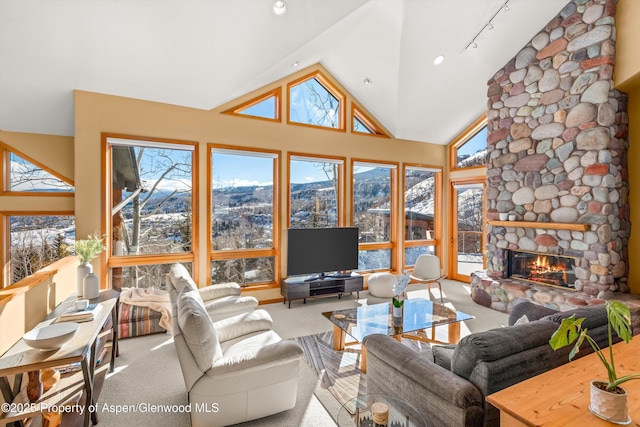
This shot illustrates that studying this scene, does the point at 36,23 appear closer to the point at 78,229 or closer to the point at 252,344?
the point at 78,229

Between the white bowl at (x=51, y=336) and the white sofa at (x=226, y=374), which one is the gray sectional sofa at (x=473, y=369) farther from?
the white bowl at (x=51, y=336)

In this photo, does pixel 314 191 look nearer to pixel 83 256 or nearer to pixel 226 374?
pixel 83 256

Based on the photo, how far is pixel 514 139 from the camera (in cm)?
502

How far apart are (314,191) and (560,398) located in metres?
4.63

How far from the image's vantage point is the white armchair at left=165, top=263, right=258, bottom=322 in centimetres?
293

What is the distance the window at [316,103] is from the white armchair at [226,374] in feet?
13.1

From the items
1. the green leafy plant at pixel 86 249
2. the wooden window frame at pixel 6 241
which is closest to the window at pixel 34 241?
the wooden window frame at pixel 6 241

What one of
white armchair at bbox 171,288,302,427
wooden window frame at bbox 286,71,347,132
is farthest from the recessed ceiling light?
white armchair at bbox 171,288,302,427

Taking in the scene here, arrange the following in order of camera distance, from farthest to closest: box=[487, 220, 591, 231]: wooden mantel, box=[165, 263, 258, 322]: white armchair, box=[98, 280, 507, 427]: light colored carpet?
box=[487, 220, 591, 231]: wooden mantel, box=[165, 263, 258, 322]: white armchair, box=[98, 280, 507, 427]: light colored carpet

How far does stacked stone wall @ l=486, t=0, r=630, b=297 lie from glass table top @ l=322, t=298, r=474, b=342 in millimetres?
2151

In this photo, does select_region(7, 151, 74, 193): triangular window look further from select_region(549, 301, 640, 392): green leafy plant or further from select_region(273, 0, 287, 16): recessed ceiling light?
select_region(549, 301, 640, 392): green leafy plant

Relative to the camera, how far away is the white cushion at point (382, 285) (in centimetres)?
537

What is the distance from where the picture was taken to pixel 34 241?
15.2ft

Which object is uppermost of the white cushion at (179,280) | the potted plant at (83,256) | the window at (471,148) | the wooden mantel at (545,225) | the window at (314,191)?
the window at (471,148)
